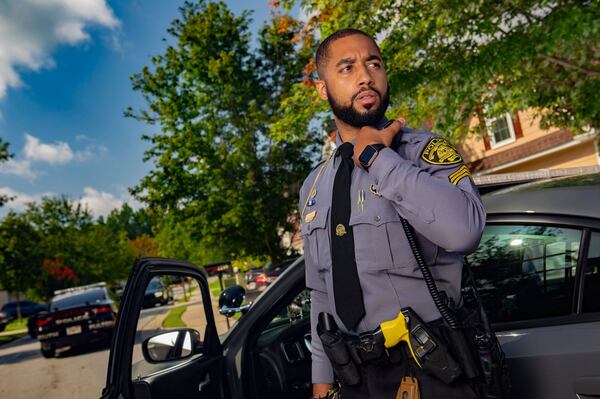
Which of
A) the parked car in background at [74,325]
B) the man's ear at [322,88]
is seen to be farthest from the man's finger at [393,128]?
the parked car in background at [74,325]

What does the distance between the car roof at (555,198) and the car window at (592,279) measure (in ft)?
0.33

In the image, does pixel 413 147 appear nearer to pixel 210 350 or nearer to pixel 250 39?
pixel 210 350

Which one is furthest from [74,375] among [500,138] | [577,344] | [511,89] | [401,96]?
[500,138]

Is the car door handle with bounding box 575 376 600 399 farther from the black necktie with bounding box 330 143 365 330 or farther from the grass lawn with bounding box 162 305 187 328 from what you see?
the grass lawn with bounding box 162 305 187 328

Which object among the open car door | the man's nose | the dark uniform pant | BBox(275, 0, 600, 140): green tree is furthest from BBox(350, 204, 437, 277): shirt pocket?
BBox(275, 0, 600, 140): green tree

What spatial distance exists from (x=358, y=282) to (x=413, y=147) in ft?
1.40

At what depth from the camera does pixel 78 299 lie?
481 inches

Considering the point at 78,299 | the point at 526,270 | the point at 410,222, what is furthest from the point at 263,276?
the point at 410,222

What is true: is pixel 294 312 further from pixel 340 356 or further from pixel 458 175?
pixel 458 175

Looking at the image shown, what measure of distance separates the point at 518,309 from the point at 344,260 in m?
0.79

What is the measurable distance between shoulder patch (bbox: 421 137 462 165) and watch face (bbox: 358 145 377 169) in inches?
6.1

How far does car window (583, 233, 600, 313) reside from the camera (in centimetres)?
164

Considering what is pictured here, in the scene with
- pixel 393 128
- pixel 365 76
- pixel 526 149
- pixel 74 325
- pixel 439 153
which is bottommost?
pixel 74 325

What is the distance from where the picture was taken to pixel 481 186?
7.42ft
